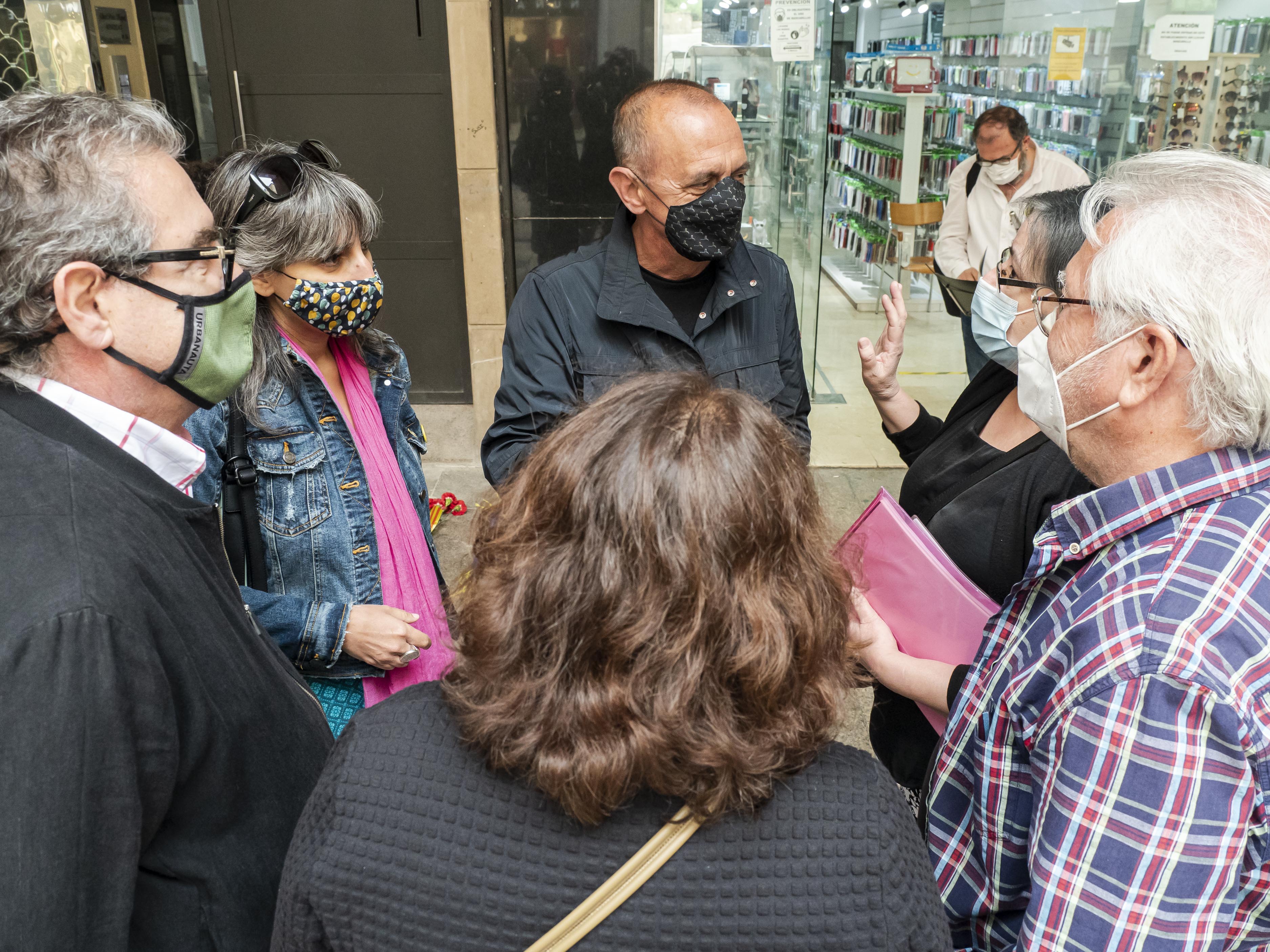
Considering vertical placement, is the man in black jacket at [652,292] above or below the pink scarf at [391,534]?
above

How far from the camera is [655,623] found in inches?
35.6

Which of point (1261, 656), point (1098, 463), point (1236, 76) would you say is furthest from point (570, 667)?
point (1236, 76)

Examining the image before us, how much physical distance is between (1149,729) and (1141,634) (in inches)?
4.1

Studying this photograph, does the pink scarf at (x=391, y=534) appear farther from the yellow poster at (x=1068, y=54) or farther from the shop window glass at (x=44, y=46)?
the yellow poster at (x=1068, y=54)

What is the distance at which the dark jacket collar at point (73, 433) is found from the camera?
1141 mm

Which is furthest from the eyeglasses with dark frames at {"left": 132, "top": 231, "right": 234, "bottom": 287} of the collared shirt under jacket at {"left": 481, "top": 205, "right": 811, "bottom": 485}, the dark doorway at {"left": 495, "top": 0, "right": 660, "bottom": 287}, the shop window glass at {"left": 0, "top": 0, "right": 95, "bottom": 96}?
the dark doorway at {"left": 495, "top": 0, "right": 660, "bottom": 287}

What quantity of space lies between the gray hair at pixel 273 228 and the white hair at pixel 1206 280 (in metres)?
1.52

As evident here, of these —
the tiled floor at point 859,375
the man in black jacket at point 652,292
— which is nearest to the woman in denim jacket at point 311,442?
the man in black jacket at point 652,292

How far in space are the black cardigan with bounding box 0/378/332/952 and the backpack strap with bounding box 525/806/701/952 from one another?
1.74 ft

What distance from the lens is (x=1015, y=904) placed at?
1261 millimetres

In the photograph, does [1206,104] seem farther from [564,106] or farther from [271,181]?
[271,181]

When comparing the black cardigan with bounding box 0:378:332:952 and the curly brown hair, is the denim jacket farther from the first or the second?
the curly brown hair

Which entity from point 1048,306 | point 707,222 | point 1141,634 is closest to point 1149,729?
point 1141,634

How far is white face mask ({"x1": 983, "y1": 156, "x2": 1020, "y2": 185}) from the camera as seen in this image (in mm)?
5262
